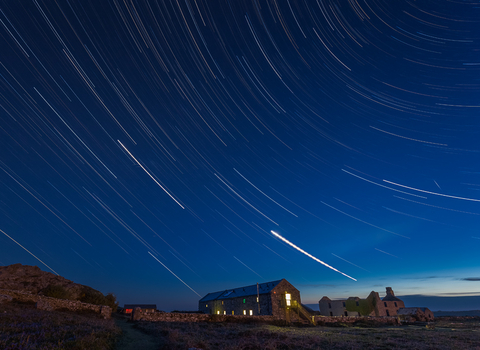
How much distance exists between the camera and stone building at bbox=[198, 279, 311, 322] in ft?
141

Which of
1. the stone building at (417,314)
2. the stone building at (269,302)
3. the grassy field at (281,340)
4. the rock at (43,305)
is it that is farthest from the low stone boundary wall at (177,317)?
the stone building at (417,314)

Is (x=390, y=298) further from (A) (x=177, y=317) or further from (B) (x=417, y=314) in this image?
(A) (x=177, y=317)

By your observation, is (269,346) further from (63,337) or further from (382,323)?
(382,323)

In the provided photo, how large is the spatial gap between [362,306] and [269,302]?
4449 centimetres

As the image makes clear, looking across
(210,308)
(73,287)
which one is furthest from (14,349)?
(210,308)

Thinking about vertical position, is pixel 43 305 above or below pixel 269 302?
above

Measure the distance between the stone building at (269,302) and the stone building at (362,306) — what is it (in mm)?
33800

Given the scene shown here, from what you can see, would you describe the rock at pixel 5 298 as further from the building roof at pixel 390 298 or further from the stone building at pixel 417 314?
the building roof at pixel 390 298

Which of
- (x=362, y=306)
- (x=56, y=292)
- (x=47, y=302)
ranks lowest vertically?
(x=362, y=306)

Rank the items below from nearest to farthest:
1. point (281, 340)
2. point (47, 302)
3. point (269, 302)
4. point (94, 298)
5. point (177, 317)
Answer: point (281, 340)
point (47, 302)
point (177, 317)
point (94, 298)
point (269, 302)

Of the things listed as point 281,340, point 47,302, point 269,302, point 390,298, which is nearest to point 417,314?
point 390,298

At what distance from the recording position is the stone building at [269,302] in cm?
4309

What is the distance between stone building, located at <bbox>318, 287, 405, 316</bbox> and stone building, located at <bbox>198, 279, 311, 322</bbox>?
33800mm

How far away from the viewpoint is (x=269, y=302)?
43375 millimetres
